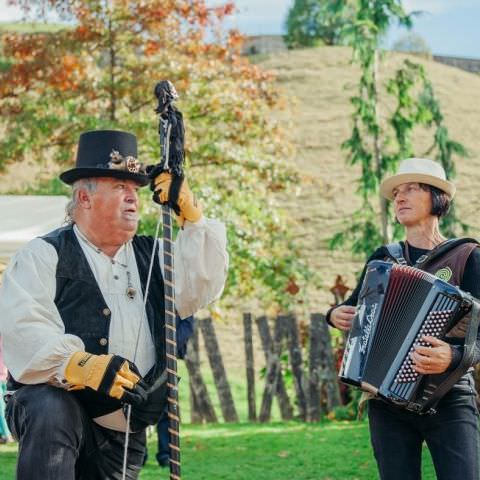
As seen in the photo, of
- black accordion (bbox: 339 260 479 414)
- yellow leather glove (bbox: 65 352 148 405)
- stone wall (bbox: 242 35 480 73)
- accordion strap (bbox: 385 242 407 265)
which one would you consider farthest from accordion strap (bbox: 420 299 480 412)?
stone wall (bbox: 242 35 480 73)

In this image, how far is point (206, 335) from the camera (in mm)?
13617

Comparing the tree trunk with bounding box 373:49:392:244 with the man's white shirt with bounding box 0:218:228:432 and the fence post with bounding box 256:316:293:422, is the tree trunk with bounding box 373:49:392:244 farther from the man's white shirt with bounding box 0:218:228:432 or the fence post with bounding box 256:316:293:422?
the man's white shirt with bounding box 0:218:228:432

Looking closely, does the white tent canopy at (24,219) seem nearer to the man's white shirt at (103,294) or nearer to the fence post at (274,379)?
the fence post at (274,379)

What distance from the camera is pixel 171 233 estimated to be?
433 cm

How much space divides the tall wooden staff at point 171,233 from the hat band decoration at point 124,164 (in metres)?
0.25

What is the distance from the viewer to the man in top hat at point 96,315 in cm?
407

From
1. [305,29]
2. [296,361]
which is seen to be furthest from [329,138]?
[296,361]

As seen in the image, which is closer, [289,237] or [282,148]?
[282,148]

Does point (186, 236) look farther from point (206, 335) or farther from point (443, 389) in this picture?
point (206, 335)

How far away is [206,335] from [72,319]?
368 inches

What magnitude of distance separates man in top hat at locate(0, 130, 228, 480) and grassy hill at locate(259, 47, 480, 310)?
17.2 metres

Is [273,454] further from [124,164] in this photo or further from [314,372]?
[124,164]

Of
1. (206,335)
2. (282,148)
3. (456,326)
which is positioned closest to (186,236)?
(456,326)

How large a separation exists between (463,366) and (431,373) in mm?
135
